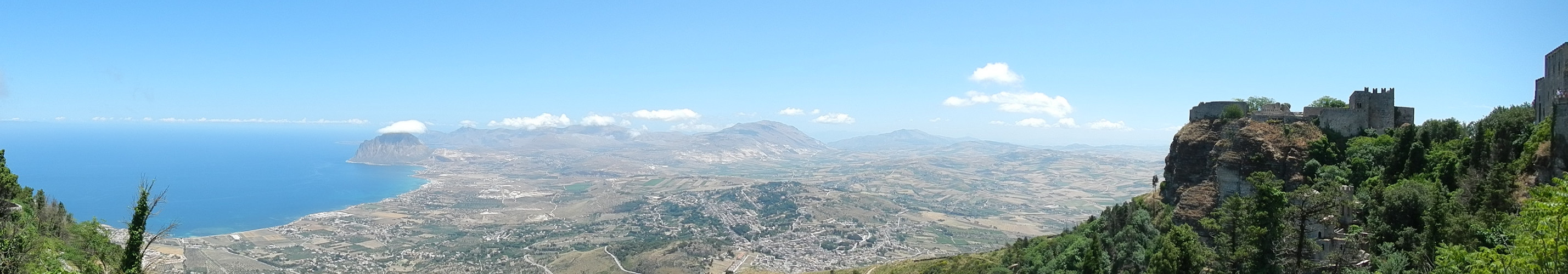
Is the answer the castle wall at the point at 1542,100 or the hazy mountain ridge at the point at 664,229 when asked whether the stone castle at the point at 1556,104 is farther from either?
the hazy mountain ridge at the point at 664,229

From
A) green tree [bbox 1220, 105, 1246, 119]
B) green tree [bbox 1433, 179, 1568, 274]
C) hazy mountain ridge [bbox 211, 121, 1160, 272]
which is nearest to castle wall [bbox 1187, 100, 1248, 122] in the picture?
green tree [bbox 1220, 105, 1246, 119]

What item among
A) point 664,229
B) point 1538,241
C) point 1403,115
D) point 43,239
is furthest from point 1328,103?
point 664,229

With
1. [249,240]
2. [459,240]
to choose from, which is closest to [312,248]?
[249,240]

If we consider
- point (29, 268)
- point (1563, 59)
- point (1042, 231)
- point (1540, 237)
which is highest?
point (1563, 59)

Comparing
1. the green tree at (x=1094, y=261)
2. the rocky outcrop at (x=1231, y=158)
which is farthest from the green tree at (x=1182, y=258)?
the green tree at (x=1094, y=261)

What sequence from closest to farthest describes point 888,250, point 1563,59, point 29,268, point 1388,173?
point 29,268, point 1563,59, point 1388,173, point 888,250

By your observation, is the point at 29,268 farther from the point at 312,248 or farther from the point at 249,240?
the point at 249,240

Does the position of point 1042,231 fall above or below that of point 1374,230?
below

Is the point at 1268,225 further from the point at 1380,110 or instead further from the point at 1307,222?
the point at 1380,110
